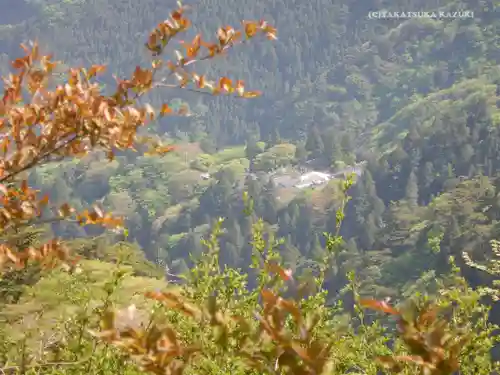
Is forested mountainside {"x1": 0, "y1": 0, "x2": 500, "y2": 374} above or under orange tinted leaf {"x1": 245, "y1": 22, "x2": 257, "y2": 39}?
under

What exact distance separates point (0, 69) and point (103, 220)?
158 metres

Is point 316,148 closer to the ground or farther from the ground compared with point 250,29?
closer to the ground

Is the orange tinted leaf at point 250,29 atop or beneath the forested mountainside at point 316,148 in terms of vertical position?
atop

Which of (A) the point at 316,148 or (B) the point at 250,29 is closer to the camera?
(B) the point at 250,29

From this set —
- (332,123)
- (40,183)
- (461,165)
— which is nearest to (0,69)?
(40,183)

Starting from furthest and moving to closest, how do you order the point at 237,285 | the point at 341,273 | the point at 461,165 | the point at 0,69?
the point at 0,69 < the point at 461,165 < the point at 341,273 < the point at 237,285

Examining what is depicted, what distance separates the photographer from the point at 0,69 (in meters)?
145

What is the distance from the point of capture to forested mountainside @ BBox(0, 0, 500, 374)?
161ft

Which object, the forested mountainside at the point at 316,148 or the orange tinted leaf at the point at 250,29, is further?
the forested mountainside at the point at 316,148

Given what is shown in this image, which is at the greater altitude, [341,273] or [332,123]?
[341,273]

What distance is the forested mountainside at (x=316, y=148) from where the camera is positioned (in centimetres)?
4919

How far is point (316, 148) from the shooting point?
95.2 m

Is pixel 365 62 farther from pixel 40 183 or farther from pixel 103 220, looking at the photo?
pixel 103 220

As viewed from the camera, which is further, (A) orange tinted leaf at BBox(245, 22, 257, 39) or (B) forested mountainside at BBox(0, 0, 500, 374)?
(B) forested mountainside at BBox(0, 0, 500, 374)
